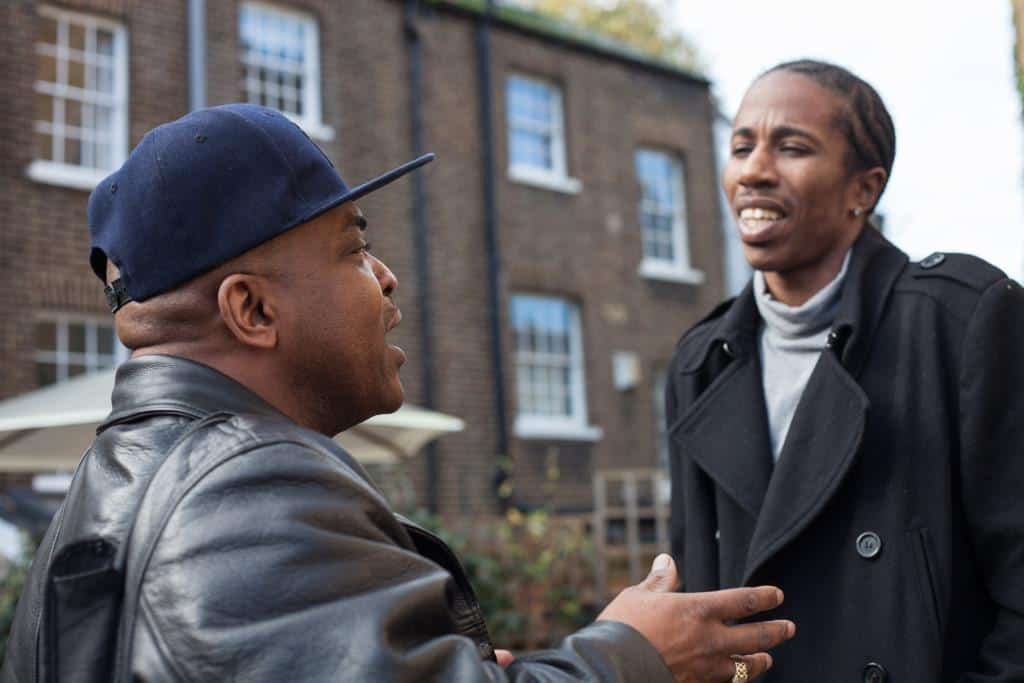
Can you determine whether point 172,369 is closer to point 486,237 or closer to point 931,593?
point 931,593

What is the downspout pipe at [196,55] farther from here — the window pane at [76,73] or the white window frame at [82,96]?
the window pane at [76,73]

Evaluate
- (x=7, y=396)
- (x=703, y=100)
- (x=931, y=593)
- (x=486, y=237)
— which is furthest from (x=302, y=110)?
(x=931, y=593)

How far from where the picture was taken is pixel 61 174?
12.2 metres

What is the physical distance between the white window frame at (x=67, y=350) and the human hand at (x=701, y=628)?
1100cm

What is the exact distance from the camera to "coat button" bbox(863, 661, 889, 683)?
212 cm

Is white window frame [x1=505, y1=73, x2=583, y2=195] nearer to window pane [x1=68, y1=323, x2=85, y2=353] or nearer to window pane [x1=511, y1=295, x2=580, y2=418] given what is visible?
window pane [x1=511, y1=295, x2=580, y2=418]

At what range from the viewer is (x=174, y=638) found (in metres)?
1.31

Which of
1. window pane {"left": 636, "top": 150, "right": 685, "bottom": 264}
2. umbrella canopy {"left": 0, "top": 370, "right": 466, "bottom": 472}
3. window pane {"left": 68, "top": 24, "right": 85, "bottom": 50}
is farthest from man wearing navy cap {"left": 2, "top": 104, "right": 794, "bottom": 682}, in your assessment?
window pane {"left": 636, "top": 150, "right": 685, "bottom": 264}

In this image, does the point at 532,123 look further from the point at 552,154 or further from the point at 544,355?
the point at 544,355

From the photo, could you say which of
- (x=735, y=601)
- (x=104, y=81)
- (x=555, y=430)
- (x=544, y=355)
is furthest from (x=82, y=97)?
(x=735, y=601)

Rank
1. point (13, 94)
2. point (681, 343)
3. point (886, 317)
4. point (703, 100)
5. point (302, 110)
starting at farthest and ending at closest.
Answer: point (703, 100) → point (302, 110) → point (13, 94) → point (681, 343) → point (886, 317)

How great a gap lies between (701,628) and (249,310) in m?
0.78

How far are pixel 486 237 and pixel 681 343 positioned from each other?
13.0 metres

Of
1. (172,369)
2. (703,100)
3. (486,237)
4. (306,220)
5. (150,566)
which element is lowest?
(150,566)
